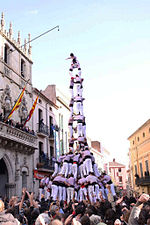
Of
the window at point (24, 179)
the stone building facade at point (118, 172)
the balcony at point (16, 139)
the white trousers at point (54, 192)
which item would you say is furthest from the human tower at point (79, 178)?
the stone building facade at point (118, 172)

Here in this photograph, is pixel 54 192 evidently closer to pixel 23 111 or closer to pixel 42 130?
pixel 23 111

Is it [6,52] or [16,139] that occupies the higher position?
[6,52]

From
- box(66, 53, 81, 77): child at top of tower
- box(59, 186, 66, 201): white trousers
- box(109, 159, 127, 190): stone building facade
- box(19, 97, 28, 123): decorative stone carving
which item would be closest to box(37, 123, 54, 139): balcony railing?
box(19, 97, 28, 123): decorative stone carving

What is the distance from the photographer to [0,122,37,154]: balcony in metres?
19.0

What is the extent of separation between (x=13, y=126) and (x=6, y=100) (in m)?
A: 2.40

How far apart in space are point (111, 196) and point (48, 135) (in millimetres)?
16252

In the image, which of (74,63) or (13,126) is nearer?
(74,63)

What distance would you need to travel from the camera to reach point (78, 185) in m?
14.6

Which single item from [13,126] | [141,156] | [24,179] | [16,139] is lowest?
[24,179]

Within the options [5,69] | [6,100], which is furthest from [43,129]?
[5,69]

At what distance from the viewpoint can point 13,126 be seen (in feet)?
67.5

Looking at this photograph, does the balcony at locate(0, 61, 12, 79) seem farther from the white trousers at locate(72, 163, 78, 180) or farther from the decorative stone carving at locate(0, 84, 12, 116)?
the white trousers at locate(72, 163, 78, 180)

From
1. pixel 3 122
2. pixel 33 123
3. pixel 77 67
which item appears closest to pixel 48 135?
pixel 33 123

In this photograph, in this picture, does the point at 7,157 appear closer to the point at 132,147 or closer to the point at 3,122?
the point at 3,122
